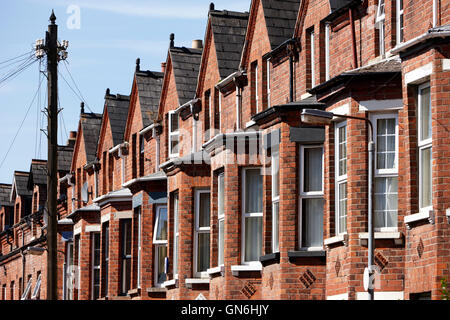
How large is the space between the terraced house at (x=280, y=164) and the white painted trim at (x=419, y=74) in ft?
0.13

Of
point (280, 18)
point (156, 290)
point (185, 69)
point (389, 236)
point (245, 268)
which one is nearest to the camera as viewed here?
point (389, 236)

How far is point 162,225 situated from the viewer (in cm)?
3981

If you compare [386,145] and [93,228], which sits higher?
[386,145]

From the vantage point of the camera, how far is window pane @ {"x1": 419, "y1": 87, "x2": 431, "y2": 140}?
21062 mm

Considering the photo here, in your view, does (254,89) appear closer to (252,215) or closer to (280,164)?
(252,215)

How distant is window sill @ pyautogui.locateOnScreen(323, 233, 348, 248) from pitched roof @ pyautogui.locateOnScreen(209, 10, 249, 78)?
12.2m

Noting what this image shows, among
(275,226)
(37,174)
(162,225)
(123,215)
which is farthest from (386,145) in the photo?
(37,174)

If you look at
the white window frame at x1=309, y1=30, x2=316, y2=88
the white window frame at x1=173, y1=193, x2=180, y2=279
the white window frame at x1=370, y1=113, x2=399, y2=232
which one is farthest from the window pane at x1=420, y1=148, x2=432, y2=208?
the white window frame at x1=173, y1=193, x2=180, y2=279

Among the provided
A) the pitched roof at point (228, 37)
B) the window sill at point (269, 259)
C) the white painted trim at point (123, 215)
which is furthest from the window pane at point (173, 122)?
the window sill at point (269, 259)

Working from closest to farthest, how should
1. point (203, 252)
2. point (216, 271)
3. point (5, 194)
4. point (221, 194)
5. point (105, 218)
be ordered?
point (216, 271), point (221, 194), point (203, 252), point (105, 218), point (5, 194)

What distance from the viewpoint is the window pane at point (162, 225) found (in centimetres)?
3969

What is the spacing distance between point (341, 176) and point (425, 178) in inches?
136

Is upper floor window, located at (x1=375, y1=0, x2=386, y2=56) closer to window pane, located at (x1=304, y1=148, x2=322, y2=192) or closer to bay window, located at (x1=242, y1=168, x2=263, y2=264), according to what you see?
window pane, located at (x1=304, y1=148, x2=322, y2=192)

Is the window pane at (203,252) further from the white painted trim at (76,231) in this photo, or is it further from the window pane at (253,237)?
the white painted trim at (76,231)
